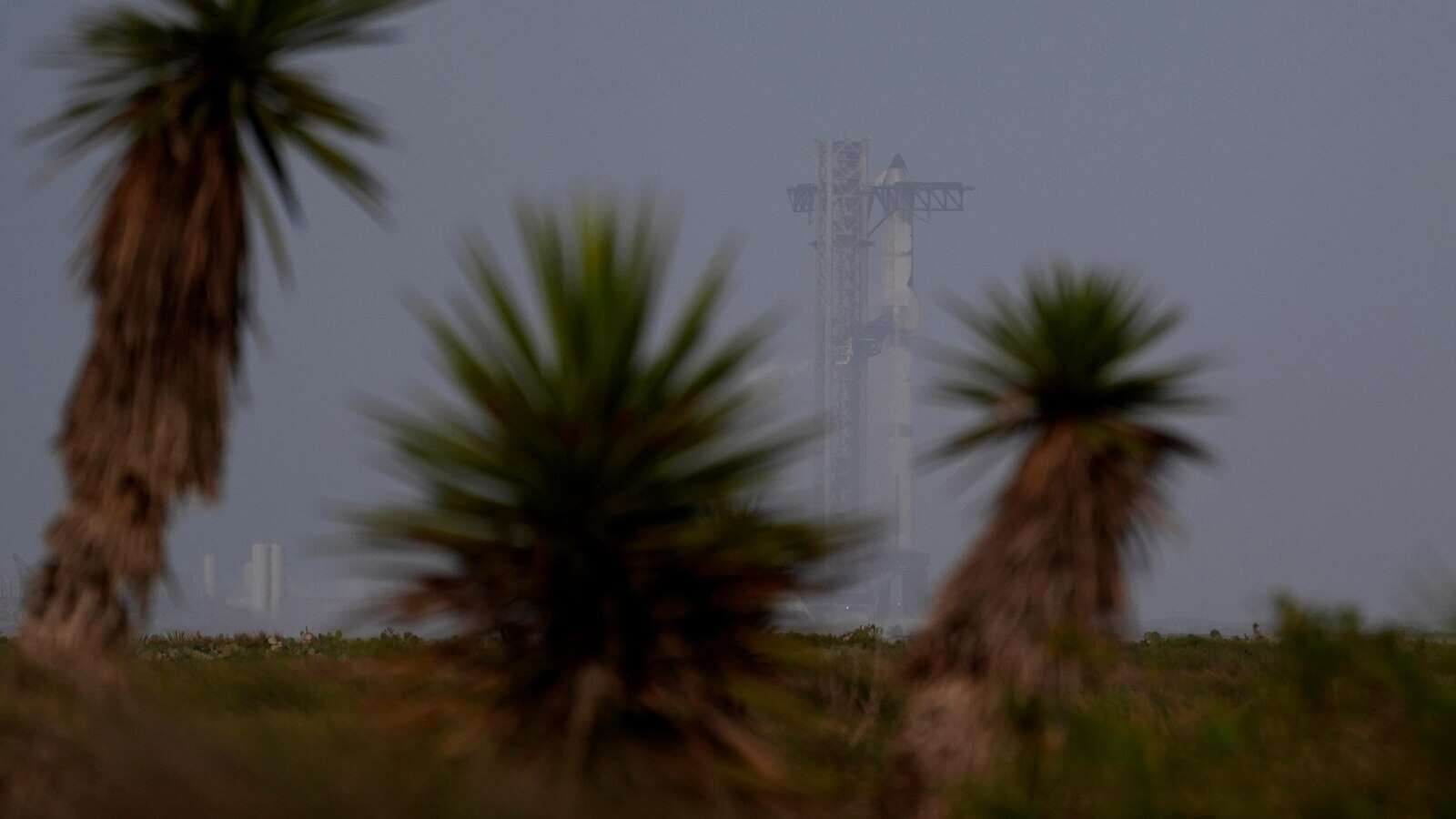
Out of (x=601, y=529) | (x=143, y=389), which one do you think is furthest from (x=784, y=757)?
(x=143, y=389)

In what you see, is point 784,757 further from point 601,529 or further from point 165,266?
point 165,266

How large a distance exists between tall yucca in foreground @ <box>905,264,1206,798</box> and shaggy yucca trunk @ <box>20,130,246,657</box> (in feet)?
15.1

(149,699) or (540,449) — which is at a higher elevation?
(540,449)

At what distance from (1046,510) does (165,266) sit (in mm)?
5432

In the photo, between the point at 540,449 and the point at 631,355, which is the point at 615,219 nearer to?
the point at 631,355

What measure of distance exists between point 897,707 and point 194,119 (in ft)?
34.8

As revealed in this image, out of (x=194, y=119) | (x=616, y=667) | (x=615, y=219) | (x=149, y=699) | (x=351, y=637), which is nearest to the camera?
(x=616, y=667)

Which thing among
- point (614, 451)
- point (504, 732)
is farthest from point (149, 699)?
point (614, 451)

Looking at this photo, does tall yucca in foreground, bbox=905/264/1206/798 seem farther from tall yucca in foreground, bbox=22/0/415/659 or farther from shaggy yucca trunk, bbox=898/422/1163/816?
tall yucca in foreground, bbox=22/0/415/659

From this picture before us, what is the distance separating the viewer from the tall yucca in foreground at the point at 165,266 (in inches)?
405

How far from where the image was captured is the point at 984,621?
435 inches

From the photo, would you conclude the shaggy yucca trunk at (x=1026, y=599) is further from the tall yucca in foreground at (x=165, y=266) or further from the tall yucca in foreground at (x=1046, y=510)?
the tall yucca in foreground at (x=165, y=266)

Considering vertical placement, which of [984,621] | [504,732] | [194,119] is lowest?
[504,732]

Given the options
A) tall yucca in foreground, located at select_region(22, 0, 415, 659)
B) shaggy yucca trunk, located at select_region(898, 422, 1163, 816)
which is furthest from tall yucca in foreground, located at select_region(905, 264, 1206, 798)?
tall yucca in foreground, located at select_region(22, 0, 415, 659)
